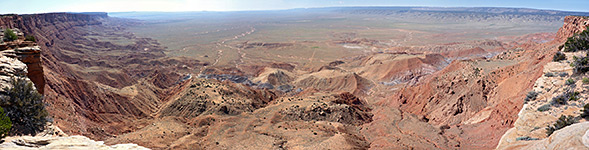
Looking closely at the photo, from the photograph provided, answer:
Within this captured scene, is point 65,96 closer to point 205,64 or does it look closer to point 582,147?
point 582,147

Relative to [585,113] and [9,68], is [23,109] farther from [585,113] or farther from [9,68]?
[585,113]

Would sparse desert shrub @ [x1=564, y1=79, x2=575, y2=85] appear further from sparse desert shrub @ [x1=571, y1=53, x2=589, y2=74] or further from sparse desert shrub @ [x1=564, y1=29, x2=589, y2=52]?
sparse desert shrub @ [x1=564, y1=29, x2=589, y2=52]

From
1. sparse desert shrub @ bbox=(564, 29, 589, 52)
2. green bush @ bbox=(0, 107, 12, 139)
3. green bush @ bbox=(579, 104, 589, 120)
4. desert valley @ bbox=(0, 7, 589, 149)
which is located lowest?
desert valley @ bbox=(0, 7, 589, 149)

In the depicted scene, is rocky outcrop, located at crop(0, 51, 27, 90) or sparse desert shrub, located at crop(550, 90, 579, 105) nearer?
rocky outcrop, located at crop(0, 51, 27, 90)

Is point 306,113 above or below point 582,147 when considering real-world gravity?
below

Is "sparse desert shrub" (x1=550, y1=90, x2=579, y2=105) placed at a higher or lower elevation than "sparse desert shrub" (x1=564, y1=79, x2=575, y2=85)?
lower

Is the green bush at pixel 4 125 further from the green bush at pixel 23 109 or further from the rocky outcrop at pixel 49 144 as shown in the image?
the green bush at pixel 23 109

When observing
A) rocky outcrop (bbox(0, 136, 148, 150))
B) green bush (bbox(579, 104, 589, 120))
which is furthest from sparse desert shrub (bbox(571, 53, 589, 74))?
rocky outcrop (bbox(0, 136, 148, 150))

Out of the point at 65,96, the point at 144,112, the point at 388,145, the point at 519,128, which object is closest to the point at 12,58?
the point at 65,96
